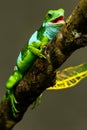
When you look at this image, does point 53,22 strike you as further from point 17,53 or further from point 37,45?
point 17,53

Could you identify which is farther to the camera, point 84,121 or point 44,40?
point 84,121

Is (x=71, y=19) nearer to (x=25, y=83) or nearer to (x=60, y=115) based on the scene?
(x=25, y=83)

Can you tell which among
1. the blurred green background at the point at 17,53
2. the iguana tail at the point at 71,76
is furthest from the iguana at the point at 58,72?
the blurred green background at the point at 17,53

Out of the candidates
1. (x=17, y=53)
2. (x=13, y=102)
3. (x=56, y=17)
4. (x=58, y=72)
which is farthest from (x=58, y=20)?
(x=17, y=53)

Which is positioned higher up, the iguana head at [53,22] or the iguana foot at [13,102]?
the iguana head at [53,22]

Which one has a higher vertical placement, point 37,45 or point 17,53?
point 37,45

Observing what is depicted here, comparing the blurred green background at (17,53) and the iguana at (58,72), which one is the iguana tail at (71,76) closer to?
the iguana at (58,72)

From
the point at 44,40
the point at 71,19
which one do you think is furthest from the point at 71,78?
the point at 71,19
